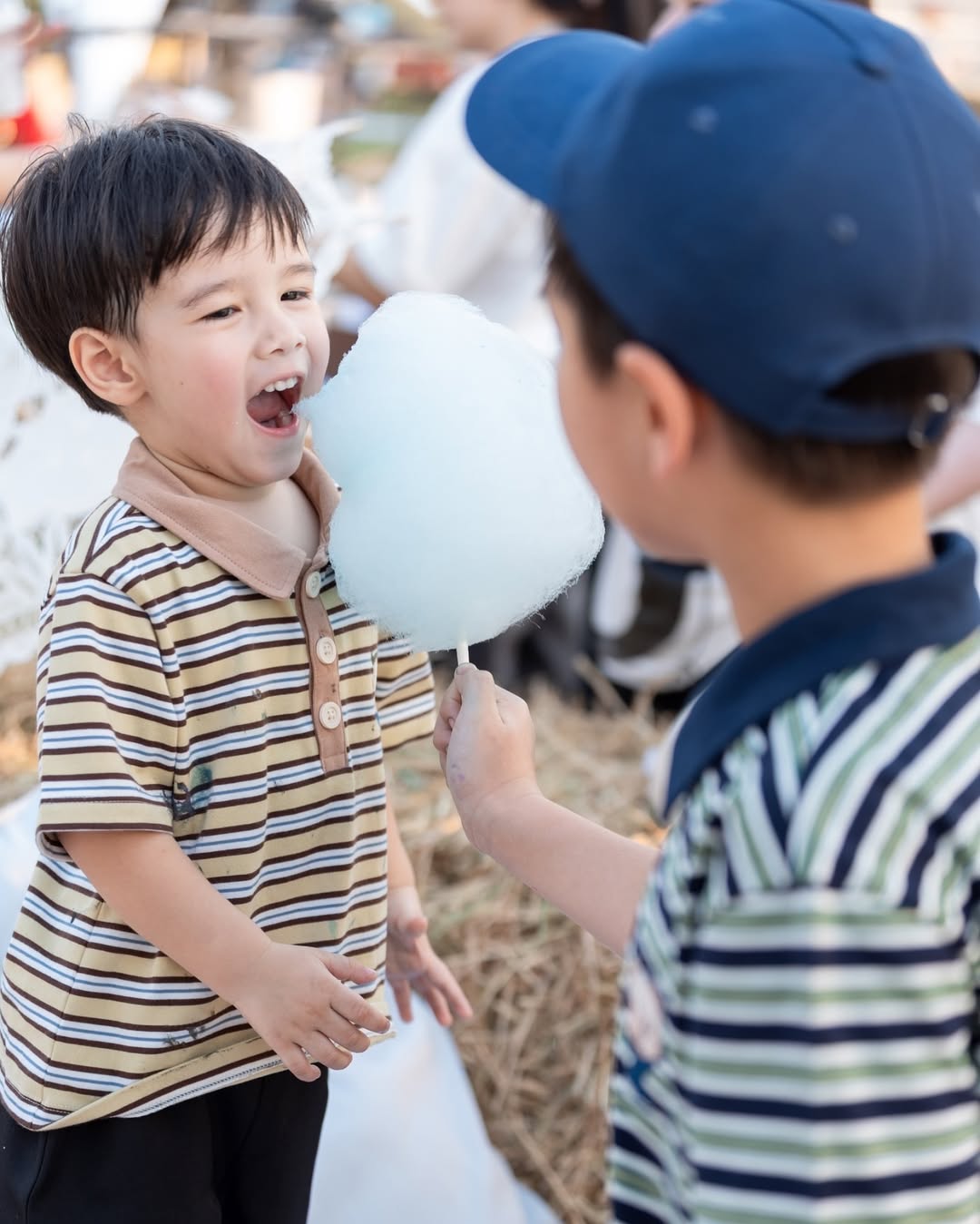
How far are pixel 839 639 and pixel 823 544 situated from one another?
0.06 meters

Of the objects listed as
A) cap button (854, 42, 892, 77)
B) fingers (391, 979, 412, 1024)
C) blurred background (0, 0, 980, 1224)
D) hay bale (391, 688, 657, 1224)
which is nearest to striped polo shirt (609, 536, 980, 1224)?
cap button (854, 42, 892, 77)

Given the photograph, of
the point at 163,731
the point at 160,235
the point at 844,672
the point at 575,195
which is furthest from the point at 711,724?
the point at 160,235

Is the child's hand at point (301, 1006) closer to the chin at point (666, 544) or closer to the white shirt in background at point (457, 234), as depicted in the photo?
the chin at point (666, 544)

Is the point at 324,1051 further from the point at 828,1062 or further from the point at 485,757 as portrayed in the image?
the point at 828,1062

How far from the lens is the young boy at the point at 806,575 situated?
2.57 feet

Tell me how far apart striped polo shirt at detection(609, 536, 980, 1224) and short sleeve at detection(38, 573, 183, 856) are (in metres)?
0.50

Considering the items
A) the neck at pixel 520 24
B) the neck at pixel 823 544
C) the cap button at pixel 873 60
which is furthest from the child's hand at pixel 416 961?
the neck at pixel 520 24

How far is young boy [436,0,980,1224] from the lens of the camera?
2.57 ft

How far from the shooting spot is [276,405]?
1310 millimetres

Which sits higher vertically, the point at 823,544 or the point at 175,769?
the point at 823,544

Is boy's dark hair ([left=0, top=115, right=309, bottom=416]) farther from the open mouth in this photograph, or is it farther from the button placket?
the button placket

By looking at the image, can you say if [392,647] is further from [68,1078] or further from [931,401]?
[931,401]

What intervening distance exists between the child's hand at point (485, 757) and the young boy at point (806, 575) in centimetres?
28

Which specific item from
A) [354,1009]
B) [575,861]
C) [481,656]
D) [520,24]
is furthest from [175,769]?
[481,656]
